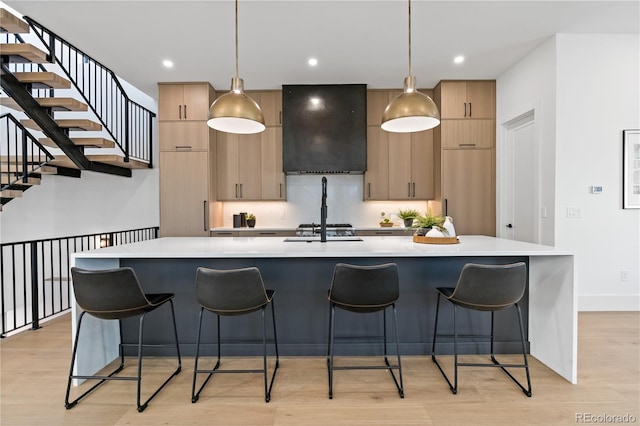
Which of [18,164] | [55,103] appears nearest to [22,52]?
[55,103]

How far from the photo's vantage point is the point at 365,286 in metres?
2.00

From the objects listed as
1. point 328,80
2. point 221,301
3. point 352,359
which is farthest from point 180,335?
point 328,80

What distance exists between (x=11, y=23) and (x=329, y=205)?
4.00 meters

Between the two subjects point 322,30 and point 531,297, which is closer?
point 531,297

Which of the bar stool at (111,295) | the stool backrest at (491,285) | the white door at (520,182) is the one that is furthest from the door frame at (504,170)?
the bar stool at (111,295)

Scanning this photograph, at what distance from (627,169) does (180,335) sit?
15.3ft

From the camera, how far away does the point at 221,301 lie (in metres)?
1.95

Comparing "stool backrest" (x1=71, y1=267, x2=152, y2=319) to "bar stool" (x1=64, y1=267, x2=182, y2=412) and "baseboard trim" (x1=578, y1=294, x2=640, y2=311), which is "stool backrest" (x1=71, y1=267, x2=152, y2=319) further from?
"baseboard trim" (x1=578, y1=294, x2=640, y2=311)

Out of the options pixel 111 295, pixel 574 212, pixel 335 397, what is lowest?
pixel 335 397

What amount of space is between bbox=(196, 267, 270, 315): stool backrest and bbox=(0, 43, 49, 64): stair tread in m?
3.05

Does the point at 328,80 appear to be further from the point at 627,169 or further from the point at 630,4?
the point at 627,169

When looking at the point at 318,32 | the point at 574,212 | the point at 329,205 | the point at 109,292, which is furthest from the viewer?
the point at 329,205

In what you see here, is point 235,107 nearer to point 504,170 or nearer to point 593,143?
point 593,143

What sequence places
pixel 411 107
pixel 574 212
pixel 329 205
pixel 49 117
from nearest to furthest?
1. pixel 411 107
2. pixel 574 212
3. pixel 49 117
4. pixel 329 205
